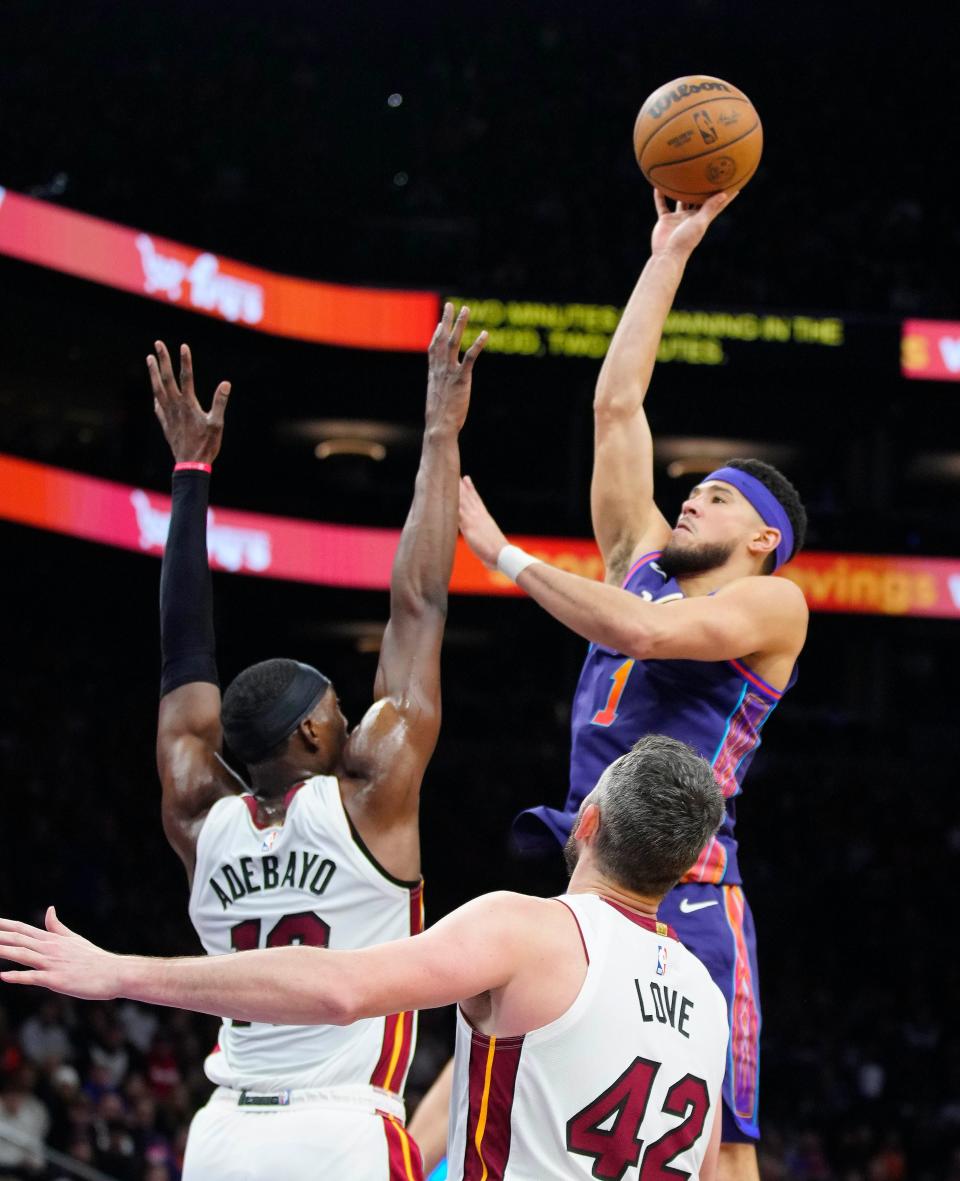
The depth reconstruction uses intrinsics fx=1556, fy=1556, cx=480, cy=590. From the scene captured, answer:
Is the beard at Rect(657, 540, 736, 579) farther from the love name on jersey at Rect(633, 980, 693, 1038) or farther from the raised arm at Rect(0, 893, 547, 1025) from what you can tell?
the raised arm at Rect(0, 893, 547, 1025)

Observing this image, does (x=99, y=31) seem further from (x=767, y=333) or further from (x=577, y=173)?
(x=767, y=333)

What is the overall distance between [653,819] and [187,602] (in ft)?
6.30

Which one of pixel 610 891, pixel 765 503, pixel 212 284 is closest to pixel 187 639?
pixel 765 503

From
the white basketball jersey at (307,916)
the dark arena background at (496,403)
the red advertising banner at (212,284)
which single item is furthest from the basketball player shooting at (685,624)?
the red advertising banner at (212,284)

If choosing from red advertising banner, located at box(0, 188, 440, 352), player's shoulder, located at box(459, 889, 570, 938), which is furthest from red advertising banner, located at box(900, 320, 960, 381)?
player's shoulder, located at box(459, 889, 570, 938)

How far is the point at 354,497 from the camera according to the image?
56.4ft

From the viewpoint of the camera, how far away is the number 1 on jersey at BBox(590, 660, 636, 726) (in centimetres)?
433

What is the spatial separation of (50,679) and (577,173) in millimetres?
9281

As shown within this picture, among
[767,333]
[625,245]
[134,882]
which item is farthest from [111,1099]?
[625,245]

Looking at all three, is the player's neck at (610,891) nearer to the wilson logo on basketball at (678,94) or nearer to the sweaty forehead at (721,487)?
the sweaty forehead at (721,487)

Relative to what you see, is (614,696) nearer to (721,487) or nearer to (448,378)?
(721,487)

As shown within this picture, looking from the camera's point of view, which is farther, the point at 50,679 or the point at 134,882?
the point at 50,679

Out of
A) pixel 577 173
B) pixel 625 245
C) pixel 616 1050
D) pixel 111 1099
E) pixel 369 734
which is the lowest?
pixel 111 1099

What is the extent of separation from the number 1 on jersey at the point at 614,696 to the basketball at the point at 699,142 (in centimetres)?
157
